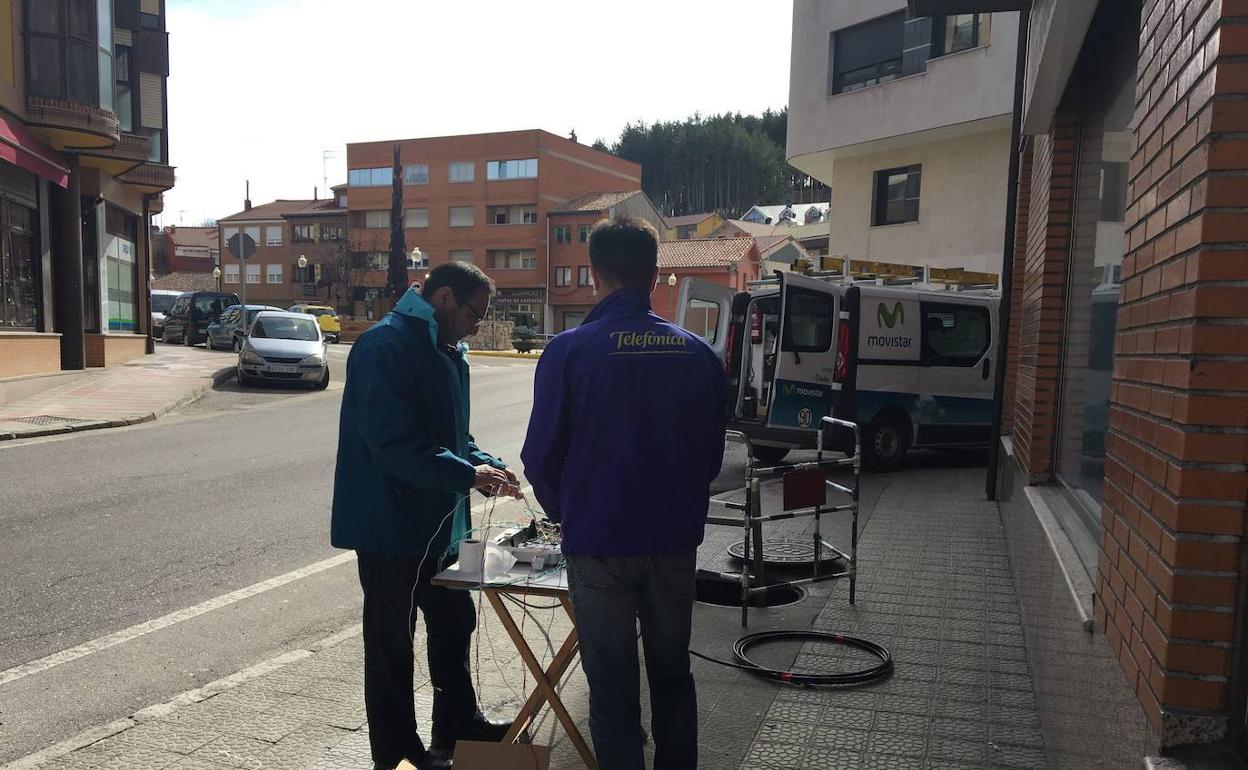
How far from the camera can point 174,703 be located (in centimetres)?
388

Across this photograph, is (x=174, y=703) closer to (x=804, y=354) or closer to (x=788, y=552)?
(x=788, y=552)

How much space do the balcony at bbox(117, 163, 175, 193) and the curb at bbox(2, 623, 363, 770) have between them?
812 inches

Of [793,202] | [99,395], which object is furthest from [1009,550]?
[793,202]

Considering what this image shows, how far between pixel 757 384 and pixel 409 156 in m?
54.3

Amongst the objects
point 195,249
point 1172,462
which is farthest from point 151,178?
point 195,249

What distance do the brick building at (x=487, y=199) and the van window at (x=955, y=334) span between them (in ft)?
150

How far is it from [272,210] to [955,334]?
67.5 metres

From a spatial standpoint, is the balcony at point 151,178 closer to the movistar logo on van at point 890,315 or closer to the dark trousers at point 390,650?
the movistar logo on van at point 890,315

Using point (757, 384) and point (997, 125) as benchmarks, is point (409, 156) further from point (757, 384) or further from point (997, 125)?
point (757, 384)

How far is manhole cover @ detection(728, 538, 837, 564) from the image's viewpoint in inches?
249

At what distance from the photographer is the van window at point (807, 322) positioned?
1003 centimetres

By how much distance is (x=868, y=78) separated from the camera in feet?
69.3

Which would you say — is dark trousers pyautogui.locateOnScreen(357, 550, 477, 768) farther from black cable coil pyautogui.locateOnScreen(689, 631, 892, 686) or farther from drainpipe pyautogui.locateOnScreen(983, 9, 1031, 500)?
drainpipe pyautogui.locateOnScreen(983, 9, 1031, 500)

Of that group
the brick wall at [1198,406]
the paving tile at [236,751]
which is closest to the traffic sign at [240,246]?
the paving tile at [236,751]
